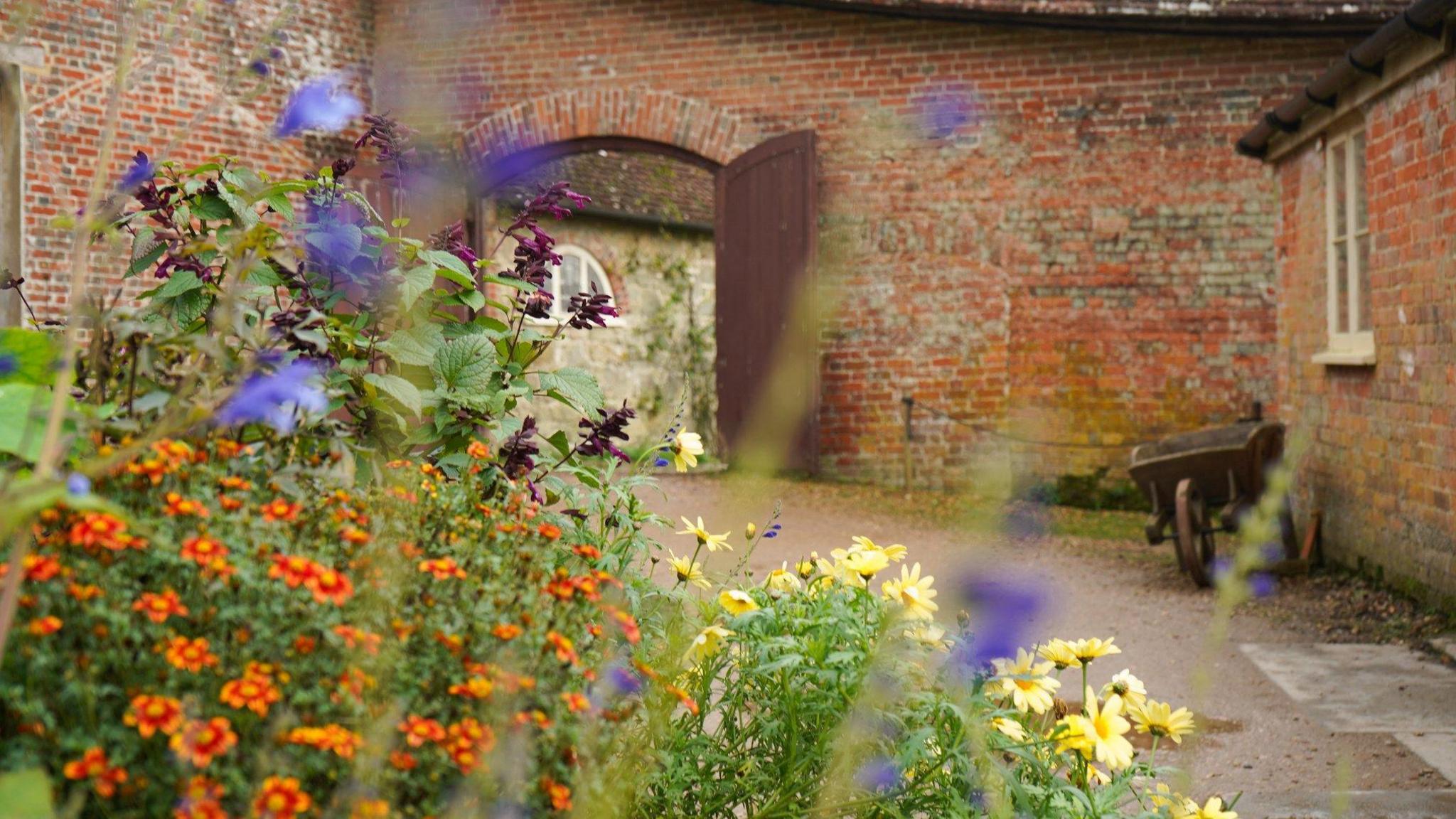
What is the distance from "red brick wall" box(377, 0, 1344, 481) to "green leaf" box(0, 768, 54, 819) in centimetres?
1049

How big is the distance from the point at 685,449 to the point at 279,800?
65.5 inches

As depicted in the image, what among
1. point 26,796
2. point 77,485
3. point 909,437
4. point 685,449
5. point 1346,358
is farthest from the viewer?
point 909,437

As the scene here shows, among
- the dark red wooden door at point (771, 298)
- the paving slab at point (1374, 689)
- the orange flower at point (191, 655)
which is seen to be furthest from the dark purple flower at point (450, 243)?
the dark red wooden door at point (771, 298)

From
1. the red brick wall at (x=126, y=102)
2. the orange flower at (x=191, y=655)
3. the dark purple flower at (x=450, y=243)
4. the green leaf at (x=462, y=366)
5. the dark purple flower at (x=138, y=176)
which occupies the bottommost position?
the orange flower at (x=191, y=655)

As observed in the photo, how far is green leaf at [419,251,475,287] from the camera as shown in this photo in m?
2.88

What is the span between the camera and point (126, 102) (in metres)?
10.6

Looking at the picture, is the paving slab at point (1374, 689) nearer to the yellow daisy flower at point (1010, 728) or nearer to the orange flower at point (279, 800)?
the yellow daisy flower at point (1010, 728)

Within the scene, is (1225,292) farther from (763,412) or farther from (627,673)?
(627,673)

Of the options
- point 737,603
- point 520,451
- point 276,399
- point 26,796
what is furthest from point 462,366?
point 26,796

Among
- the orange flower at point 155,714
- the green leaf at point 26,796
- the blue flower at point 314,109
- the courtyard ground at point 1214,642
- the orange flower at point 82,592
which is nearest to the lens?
the green leaf at point 26,796

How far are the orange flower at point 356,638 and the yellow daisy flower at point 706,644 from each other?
864 mm

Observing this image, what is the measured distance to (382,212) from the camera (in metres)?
12.0

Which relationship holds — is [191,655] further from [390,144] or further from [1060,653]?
[390,144]

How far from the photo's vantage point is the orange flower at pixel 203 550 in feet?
5.25
